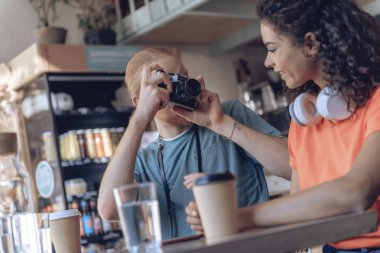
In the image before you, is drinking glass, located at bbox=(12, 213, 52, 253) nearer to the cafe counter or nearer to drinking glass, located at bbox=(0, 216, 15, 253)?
drinking glass, located at bbox=(0, 216, 15, 253)

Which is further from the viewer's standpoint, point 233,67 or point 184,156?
point 233,67

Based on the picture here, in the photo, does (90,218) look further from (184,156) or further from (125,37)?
(184,156)

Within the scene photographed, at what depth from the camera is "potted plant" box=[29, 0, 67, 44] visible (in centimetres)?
→ 389

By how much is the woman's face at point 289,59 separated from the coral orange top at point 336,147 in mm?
118

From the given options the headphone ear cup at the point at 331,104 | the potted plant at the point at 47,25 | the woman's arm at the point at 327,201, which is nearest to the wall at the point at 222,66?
the potted plant at the point at 47,25

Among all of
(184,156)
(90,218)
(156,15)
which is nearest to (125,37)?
(156,15)

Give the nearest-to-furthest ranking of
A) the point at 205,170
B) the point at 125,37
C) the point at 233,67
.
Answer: the point at 205,170 < the point at 125,37 < the point at 233,67

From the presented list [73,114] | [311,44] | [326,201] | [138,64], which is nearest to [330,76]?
[311,44]

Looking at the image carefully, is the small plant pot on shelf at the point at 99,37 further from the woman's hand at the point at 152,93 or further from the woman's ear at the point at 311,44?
the woman's ear at the point at 311,44

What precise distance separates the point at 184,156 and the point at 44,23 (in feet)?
8.55

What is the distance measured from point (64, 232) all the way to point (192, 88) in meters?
0.50

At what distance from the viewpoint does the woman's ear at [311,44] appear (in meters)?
1.19

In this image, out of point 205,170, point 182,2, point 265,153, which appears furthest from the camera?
point 182,2

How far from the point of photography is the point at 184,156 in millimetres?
1737
